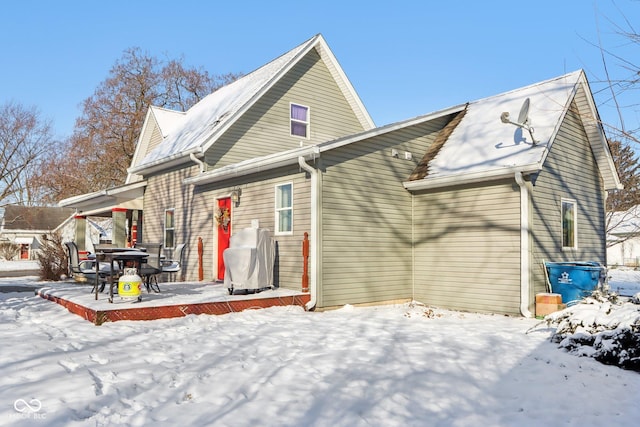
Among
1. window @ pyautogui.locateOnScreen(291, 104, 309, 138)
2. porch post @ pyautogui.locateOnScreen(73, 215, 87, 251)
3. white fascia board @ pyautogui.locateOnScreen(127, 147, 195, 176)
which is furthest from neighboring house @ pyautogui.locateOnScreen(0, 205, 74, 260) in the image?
window @ pyautogui.locateOnScreen(291, 104, 309, 138)

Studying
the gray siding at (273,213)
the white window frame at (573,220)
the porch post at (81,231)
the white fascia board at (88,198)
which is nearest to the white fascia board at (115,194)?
the white fascia board at (88,198)

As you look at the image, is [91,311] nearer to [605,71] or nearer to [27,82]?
[605,71]

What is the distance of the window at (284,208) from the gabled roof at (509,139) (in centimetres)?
256

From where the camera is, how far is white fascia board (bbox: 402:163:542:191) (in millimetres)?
8570

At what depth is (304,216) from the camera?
9.52 meters

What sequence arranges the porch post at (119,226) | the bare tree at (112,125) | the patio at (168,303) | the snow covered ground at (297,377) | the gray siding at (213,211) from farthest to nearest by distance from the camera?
the bare tree at (112,125) → the porch post at (119,226) → the gray siding at (213,211) → the patio at (168,303) → the snow covered ground at (297,377)

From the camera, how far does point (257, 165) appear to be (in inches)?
396

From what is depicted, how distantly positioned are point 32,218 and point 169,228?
35.3 m

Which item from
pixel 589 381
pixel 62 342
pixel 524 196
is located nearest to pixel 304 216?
pixel 524 196

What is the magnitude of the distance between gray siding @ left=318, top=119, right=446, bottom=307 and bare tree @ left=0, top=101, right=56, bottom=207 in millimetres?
32413

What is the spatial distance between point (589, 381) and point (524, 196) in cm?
448

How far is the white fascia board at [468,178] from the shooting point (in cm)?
857

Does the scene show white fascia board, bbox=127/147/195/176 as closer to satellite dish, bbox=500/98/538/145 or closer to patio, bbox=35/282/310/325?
patio, bbox=35/282/310/325

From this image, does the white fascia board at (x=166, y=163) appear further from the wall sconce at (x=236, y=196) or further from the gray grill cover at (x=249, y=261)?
the gray grill cover at (x=249, y=261)
